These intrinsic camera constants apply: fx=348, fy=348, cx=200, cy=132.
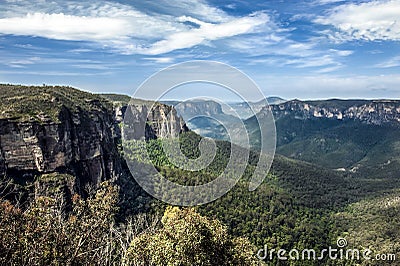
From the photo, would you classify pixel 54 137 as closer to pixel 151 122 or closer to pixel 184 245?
pixel 184 245

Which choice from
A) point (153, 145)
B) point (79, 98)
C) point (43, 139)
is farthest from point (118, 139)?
point (43, 139)

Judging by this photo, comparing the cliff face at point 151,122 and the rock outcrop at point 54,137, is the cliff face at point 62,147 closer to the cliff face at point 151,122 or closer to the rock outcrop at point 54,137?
the rock outcrop at point 54,137

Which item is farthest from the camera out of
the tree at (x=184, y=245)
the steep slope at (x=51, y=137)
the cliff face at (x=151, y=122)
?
the cliff face at (x=151, y=122)

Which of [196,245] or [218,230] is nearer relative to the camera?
[196,245]

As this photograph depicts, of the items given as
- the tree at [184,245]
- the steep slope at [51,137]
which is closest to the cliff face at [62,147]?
the steep slope at [51,137]

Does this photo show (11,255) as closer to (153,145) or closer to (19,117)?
(19,117)

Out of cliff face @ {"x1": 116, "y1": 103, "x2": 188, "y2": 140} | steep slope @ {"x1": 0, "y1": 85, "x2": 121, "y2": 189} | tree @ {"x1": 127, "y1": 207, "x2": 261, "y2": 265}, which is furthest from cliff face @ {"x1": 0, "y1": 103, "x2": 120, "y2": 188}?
tree @ {"x1": 127, "y1": 207, "x2": 261, "y2": 265}

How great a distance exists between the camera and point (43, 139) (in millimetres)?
44656

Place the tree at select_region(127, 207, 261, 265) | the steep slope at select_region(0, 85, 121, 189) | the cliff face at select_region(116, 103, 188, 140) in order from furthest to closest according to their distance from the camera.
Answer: the cliff face at select_region(116, 103, 188, 140), the steep slope at select_region(0, 85, 121, 189), the tree at select_region(127, 207, 261, 265)

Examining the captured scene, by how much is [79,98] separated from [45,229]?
186 ft

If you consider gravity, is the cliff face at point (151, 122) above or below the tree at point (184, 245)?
above

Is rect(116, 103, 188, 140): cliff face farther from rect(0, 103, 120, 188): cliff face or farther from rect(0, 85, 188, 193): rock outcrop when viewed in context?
rect(0, 103, 120, 188): cliff face

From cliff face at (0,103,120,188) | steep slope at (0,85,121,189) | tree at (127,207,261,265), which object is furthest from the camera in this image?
steep slope at (0,85,121,189)

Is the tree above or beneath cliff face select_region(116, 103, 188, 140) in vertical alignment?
beneath
